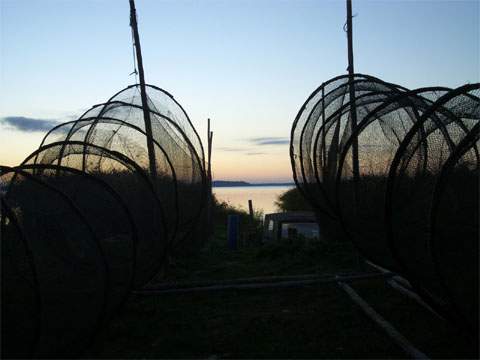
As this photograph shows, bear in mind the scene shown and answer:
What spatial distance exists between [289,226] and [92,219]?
7.59 metres

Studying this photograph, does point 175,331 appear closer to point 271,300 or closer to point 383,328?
point 271,300

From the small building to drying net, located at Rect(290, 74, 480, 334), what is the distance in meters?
2.98

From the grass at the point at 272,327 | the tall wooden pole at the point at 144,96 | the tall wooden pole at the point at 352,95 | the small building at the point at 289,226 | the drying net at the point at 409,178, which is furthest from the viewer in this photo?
the small building at the point at 289,226

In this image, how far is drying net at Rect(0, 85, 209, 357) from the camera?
14.6 ft

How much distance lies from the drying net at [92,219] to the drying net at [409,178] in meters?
2.36

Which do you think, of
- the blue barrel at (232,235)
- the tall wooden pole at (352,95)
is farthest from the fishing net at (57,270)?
the blue barrel at (232,235)

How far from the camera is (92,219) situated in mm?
6672

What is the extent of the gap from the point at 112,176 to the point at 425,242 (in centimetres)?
462

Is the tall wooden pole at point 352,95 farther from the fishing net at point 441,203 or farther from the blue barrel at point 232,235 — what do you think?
the blue barrel at point 232,235

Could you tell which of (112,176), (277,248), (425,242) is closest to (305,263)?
(277,248)

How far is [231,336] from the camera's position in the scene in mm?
5473

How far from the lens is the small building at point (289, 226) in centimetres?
1264

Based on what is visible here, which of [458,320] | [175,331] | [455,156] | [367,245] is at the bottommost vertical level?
[175,331]

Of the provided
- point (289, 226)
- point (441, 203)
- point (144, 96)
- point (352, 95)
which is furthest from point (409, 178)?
point (289, 226)
